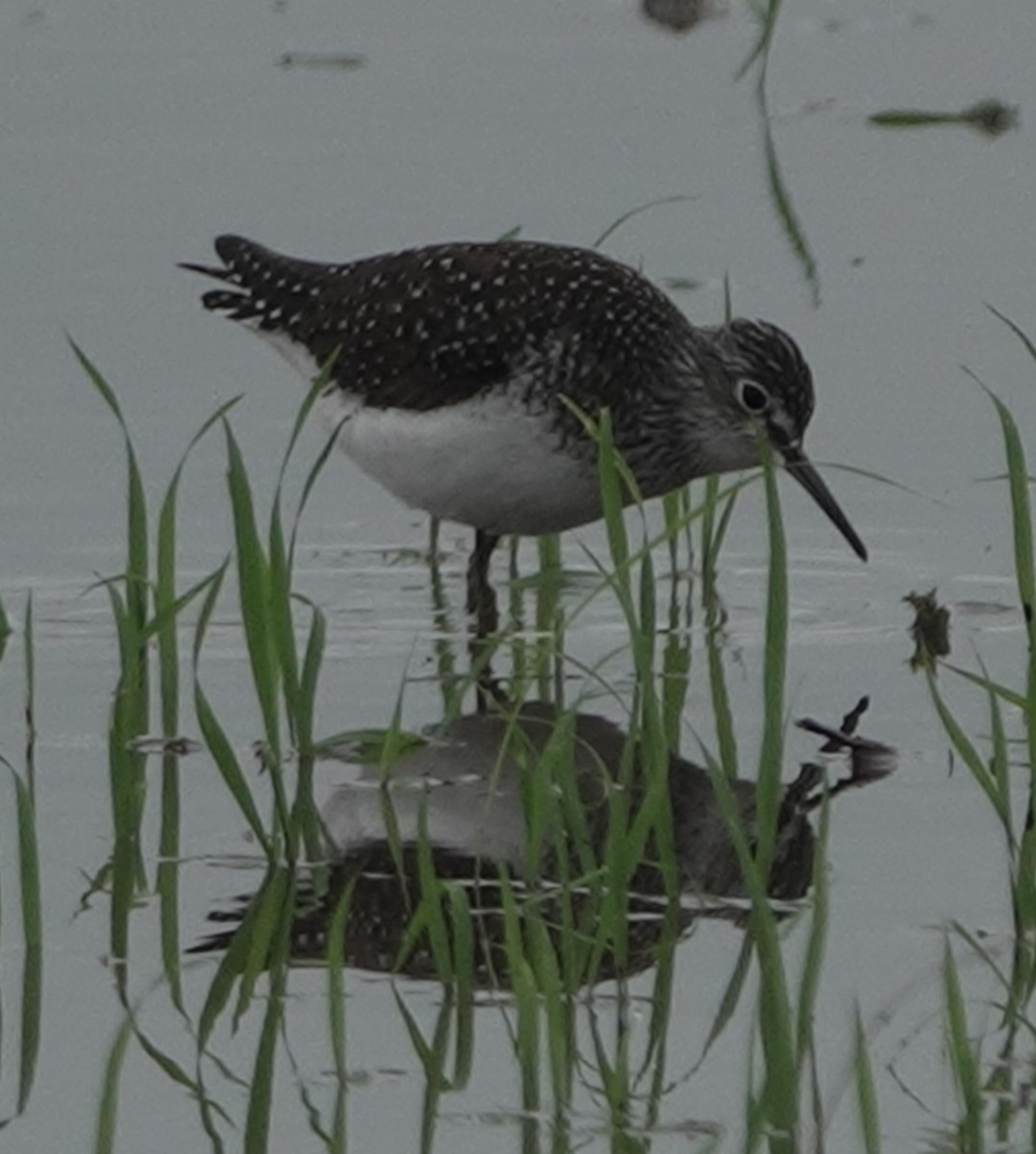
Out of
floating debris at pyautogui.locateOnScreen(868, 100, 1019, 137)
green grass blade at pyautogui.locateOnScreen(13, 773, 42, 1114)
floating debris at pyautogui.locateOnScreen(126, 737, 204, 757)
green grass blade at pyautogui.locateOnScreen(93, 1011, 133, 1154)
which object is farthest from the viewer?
floating debris at pyautogui.locateOnScreen(868, 100, 1019, 137)

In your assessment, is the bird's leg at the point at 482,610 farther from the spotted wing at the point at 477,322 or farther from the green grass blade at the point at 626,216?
the green grass blade at the point at 626,216

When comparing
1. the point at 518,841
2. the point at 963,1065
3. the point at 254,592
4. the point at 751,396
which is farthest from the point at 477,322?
the point at 963,1065

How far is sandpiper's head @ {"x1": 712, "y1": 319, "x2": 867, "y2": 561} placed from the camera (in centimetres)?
1024

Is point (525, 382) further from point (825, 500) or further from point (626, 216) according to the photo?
point (626, 216)

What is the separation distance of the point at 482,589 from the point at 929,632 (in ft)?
3.95

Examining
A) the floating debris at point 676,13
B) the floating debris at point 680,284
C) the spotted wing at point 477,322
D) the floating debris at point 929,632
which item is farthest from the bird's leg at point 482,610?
the floating debris at point 676,13

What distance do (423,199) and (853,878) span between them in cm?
518

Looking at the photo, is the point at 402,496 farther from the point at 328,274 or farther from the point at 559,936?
the point at 559,936

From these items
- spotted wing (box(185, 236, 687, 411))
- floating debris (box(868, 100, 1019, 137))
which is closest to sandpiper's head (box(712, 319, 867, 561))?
spotted wing (box(185, 236, 687, 411))

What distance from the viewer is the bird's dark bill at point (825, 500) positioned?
981cm

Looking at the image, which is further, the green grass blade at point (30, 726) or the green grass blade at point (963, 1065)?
the green grass blade at point (30, 726)

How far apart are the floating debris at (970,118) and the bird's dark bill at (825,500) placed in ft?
11.7

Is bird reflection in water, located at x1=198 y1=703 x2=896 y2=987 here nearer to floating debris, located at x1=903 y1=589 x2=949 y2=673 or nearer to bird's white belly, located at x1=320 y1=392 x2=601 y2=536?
floating debris, located at x1=903 y1=589 x2=949 y2=673

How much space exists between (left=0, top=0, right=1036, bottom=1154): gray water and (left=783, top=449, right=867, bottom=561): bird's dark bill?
20 cm
